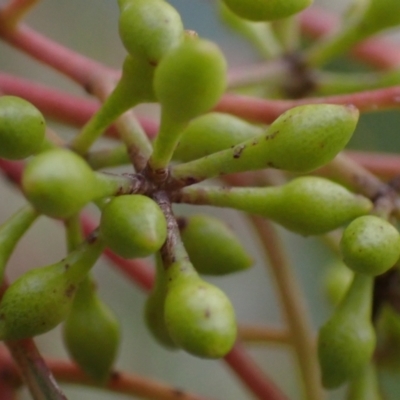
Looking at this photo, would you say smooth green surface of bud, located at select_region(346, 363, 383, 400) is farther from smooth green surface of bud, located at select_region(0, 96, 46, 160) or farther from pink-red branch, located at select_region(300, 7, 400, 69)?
pink-red branch, located at select_region(300, 7, 400, 69)

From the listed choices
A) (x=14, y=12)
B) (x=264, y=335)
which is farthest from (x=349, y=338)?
(x=14, y=12)

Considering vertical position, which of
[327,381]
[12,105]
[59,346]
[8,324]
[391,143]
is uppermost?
[12,105]

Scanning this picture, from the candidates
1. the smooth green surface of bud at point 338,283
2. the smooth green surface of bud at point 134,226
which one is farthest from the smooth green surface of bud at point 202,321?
the smooth green surface of bud at point 338,283

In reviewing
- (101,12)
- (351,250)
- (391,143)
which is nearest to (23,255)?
(101,12)

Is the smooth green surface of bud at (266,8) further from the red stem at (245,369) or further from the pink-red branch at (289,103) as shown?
the red stem at (245,369)

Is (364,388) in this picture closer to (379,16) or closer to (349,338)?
(349,338)

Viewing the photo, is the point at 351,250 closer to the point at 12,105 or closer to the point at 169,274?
the point at 169,274

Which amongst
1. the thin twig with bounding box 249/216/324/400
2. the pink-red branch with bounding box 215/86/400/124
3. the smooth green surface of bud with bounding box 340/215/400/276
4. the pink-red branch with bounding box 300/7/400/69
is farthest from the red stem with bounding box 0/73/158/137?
the pink-red branch with bounding box 300/7/400/69
